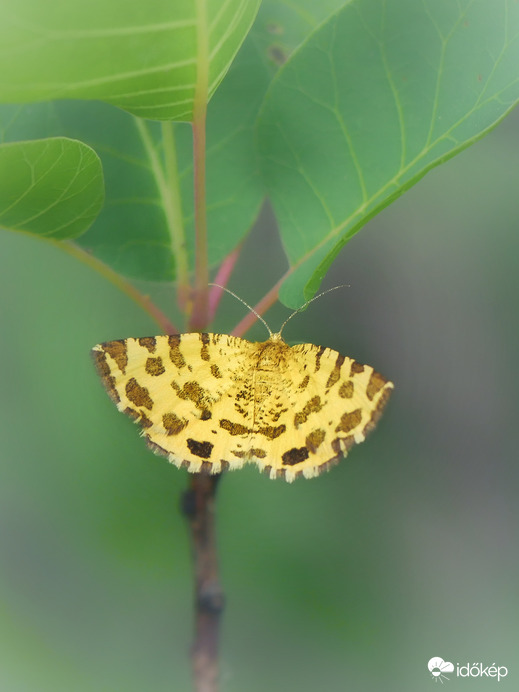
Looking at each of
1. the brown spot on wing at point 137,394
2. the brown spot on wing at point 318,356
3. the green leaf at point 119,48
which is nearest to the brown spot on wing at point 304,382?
the brown spot on wing at point 318,356

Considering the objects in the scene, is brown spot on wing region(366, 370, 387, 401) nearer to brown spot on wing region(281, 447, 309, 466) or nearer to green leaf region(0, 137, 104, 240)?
brown spot on wing region(281, 447, 309, 466)

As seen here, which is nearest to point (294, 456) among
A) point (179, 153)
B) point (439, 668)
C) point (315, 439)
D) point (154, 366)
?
point (315, 439)

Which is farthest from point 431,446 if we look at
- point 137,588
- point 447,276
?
point 137,588

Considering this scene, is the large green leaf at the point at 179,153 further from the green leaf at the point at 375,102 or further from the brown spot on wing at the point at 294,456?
the brown spot on wing at the point at 294,456

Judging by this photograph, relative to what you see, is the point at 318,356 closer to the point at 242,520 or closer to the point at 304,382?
the point at 304,382

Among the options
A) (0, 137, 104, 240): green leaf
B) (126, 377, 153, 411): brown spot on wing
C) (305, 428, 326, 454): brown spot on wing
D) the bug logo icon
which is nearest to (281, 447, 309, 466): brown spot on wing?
(305, 428, 326, 454): brown spot on wing
